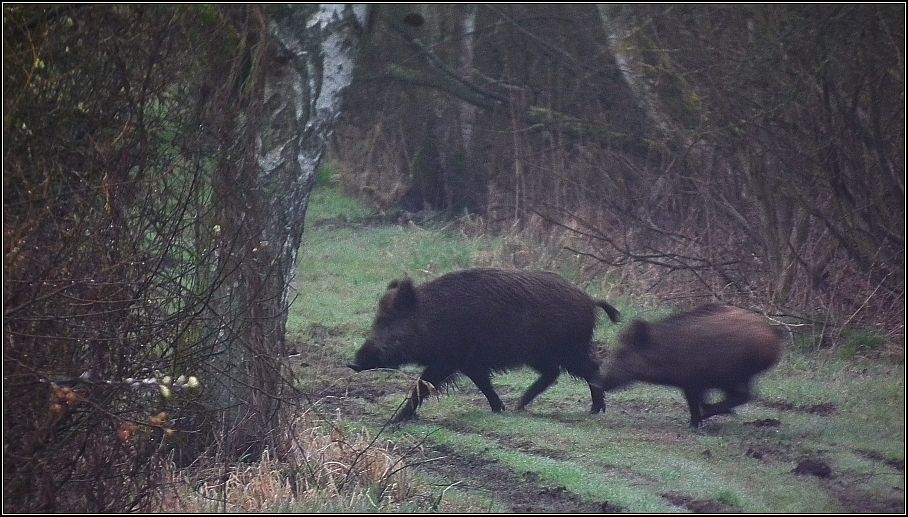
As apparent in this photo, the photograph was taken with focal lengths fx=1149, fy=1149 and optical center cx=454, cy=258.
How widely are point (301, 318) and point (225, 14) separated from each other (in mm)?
6474

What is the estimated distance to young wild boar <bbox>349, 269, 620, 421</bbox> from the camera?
935 centimetres

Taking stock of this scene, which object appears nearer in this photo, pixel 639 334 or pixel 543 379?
pixel 639 334

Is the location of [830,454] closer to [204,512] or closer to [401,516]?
[401,516]

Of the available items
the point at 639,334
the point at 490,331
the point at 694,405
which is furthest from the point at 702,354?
the point at 490,331

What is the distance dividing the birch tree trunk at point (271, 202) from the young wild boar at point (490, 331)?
2.09m

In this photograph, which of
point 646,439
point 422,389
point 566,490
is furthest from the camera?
point 422,389

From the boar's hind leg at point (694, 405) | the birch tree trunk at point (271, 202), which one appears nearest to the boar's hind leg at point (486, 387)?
→ the boar's hind leg at point (694, 405)

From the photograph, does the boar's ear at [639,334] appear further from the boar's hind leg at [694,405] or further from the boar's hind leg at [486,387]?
the boar's hind leg at [486,387]

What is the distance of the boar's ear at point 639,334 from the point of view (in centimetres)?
859

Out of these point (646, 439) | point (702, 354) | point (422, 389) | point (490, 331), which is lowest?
point (646, 439)

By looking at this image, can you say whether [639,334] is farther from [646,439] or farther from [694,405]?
[646,439]

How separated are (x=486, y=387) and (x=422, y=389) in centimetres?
59

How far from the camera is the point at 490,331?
938cm

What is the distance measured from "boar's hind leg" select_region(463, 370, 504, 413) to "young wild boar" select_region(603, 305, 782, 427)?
107cm
